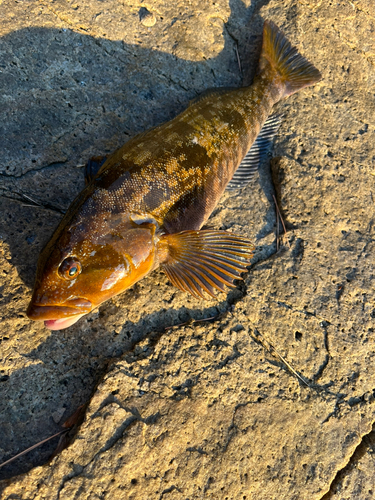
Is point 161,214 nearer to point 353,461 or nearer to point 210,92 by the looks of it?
point 210,92

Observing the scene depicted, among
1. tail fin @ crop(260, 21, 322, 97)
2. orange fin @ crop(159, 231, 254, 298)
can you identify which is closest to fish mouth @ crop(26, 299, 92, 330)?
orange fin @ crop(159, 231, 254, 298)

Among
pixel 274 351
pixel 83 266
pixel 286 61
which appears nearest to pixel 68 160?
pixel 83 266

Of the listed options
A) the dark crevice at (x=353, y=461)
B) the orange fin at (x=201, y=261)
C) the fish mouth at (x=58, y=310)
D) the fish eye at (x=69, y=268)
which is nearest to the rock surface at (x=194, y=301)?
the dark crevice at (x=353, y=461)

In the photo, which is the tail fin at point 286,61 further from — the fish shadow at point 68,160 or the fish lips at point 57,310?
the fish lips at point 57,310

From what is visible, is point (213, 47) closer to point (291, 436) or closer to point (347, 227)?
point (347, 227)

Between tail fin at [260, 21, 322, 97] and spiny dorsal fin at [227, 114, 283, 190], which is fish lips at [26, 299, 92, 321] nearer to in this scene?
spiny dorsal fin at [227, 114, 283, 190]
